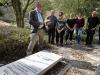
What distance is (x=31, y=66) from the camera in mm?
4320

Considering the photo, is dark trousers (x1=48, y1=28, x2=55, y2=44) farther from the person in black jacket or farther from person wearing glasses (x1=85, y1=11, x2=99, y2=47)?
person wearing glasses (x1=85, y1=11, x2=99, y2=47)

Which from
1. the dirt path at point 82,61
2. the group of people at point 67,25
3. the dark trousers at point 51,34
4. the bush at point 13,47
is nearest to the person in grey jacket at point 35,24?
the bush at point 13,47

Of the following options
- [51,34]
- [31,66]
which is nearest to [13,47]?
[31,66]

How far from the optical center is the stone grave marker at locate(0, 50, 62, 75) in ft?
12.9

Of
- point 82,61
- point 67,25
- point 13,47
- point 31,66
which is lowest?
point 82,61

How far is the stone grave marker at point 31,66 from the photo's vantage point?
12.9ft

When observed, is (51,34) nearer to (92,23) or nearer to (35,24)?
A: (92,23)

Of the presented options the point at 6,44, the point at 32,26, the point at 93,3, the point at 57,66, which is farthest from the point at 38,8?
the point at 93,3

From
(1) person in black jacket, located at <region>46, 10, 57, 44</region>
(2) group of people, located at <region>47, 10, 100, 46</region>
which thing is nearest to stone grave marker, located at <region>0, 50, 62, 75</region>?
A: (2) group of people, located at <region>47, 10, 100, 46</region>

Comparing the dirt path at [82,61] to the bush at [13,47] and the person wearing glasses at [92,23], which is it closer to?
the person wearing glasses at [92,23]

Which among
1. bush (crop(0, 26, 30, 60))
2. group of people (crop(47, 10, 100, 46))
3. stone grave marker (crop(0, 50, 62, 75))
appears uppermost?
Answer: group of people (crop(47, 10, 100, 46))

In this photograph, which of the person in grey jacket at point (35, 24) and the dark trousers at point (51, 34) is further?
the dark trousers at point (51, 34)

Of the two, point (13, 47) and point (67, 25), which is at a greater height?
point (67, 25)

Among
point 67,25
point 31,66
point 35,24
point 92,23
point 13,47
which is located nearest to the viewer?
point 31,66
